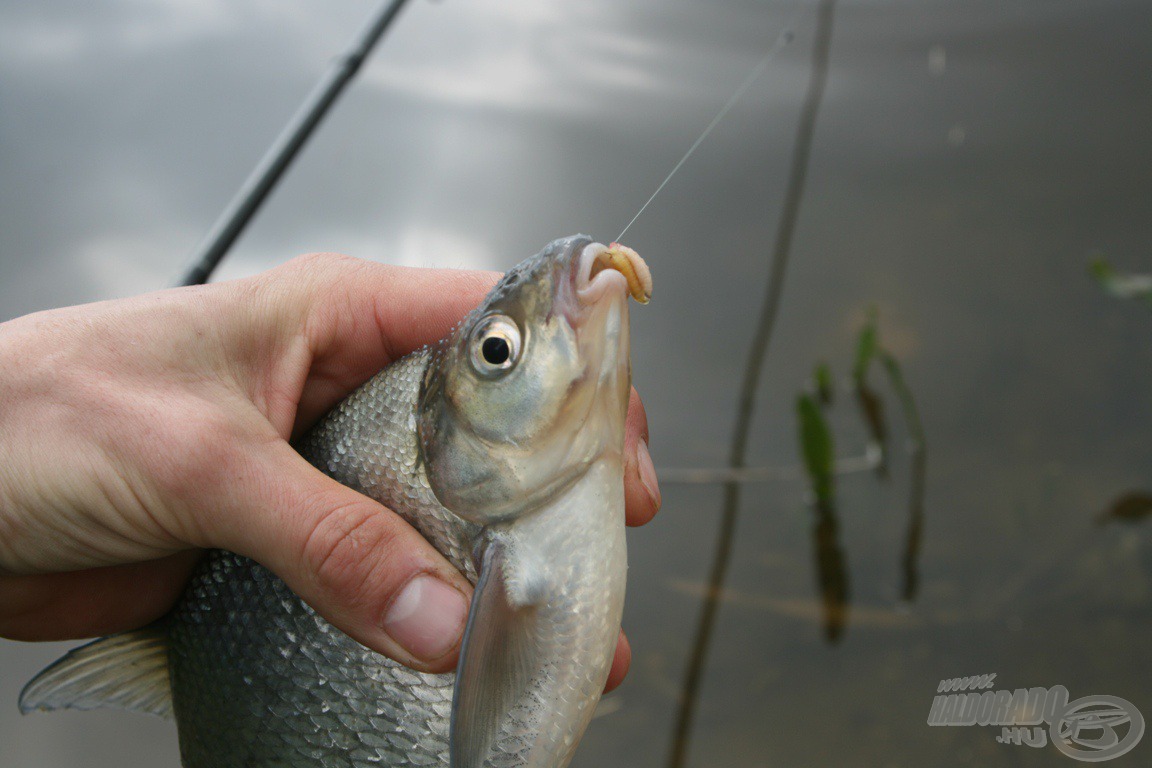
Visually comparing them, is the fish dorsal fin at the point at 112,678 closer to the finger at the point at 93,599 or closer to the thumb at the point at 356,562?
the finger at the point at 93,599

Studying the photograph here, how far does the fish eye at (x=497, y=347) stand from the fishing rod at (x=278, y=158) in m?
1.08

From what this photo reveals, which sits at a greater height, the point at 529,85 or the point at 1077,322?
the point at 529,85

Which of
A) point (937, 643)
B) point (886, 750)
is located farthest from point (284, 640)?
point (937, 643)

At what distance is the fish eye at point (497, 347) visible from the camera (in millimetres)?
1113

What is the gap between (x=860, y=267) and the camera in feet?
11.9

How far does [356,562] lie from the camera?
1.15 metres

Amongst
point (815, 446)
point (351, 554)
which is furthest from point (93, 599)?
point (815, 446)

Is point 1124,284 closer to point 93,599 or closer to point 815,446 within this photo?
point 815,446

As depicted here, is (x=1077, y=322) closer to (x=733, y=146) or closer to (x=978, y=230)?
(x=978, y=230)

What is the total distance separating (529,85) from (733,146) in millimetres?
861

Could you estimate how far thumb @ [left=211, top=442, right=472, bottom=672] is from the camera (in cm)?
115

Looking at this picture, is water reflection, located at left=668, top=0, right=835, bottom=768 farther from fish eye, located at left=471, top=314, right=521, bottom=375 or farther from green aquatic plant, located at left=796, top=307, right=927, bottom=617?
fish eye, located at left=471, top=314, right=521, bottom=375

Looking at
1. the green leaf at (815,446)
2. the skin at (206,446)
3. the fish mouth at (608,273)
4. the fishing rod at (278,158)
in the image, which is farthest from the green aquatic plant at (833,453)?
the fish mouth at (608,273)

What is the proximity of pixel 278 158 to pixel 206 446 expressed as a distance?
1.17 m
